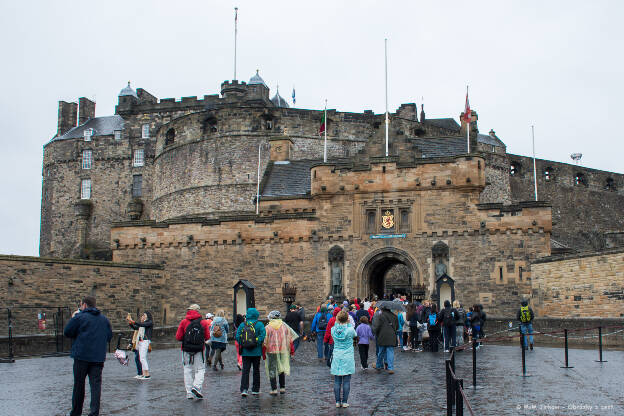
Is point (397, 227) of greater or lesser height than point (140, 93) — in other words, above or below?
below

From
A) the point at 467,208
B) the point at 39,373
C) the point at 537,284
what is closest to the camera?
the point at 39,373

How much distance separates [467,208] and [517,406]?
18.3 meters

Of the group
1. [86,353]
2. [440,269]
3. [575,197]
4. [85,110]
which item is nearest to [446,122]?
[575,197]

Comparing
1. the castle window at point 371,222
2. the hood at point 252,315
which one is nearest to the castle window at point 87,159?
the castle window at point 371,222

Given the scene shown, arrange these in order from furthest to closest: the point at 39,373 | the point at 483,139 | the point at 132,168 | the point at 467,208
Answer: the point at 483,139 < the point at 132,168 < the point at 467,208 < the point at 39,373

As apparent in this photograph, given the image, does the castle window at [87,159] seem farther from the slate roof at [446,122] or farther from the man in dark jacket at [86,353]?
the man in dark jacket at [86,353]

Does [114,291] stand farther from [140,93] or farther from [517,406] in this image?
[140,93]

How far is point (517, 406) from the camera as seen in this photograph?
940 cm

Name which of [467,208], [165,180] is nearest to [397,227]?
[467,208]

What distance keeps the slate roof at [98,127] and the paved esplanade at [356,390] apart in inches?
1569

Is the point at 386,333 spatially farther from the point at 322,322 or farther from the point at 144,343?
the point at 144,343

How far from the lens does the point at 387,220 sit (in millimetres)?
27859

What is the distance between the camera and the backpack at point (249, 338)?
10461mm

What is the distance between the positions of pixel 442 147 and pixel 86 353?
2743cm
